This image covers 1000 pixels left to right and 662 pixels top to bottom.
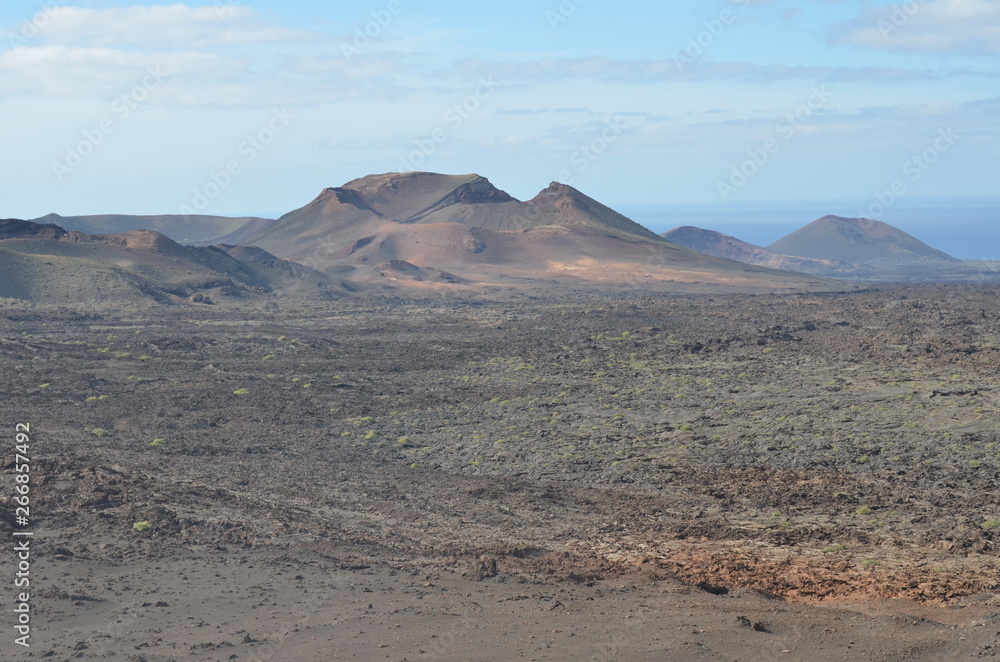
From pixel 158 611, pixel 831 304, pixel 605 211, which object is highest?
pixel 605 211

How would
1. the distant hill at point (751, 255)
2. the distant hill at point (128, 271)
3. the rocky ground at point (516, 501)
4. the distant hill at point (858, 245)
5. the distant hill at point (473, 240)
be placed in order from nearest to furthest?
Answer: 1. the rocky ground at point (516, 501)
2. the distant hill at point (128, 271)
3. the distant hill at point (473, 240)
4. the distant hill at point (751, 255)
5. the distant hill at point (858, 245)

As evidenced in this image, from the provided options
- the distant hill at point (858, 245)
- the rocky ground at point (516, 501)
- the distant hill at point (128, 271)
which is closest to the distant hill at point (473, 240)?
the distant hill at point (128, 271)

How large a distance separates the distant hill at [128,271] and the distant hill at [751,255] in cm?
7182

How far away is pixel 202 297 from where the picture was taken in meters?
71.4

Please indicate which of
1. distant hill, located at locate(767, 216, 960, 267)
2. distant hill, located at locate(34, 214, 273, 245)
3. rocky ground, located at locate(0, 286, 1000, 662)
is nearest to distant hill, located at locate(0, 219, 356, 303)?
rocky ground, located at locate(0, 286, 1000, 662)

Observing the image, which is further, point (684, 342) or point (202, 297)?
point (202, 297)

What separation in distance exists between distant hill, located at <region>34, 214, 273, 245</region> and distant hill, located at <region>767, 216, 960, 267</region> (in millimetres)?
84363

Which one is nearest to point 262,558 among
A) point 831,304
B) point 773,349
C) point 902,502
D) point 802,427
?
point 902,502

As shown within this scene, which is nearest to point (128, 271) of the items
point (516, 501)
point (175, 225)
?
point (516, 501)

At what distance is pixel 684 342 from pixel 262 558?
30749 millimetres

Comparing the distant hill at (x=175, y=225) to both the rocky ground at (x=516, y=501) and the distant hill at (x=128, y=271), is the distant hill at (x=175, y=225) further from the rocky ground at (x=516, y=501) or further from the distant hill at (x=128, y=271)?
the rocky ground at (x=516, y=501)

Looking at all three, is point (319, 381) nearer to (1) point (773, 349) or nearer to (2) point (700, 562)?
(1) point (773, 349)

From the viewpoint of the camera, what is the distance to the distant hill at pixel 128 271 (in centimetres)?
6888

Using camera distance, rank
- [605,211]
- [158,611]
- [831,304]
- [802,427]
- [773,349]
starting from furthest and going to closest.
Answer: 1. [605,211]
2. [831,304]
3. [773,349]
4. [802,427]
5. [158,611]
